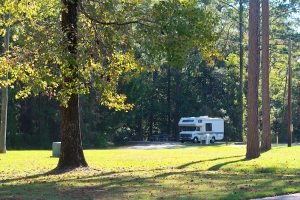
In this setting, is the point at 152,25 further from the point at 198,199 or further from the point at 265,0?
the point at 265,0

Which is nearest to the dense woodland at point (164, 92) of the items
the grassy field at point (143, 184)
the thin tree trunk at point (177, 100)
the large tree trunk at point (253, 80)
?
the thin tree trunk at point (177, 100)

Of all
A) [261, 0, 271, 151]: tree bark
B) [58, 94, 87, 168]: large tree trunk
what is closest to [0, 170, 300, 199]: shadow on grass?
[58, 94, 87, 168]: large tree trunk

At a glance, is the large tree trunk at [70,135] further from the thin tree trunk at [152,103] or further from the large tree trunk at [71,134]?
the thin tree trunk at [152,103]

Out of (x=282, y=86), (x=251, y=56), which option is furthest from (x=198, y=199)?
(x=282, y=86)

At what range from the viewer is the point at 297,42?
64.0 metres

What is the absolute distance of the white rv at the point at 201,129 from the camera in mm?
54906

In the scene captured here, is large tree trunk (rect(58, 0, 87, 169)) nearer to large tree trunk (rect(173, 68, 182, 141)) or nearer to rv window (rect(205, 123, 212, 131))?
rv window (rect(205, 123, 212, 131))

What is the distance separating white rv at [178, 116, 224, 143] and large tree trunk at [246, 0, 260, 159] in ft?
105

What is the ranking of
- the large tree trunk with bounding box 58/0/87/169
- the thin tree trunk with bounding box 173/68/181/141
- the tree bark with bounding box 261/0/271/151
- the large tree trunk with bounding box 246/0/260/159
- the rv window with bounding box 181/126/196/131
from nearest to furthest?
the large tree trunk with bounding box 58/0/87/169 → the large tree trunk with bounding box 246/0/260/159 → the tree bark with bounding box 261/0/271/151 → the rv window with bounding box 181/126/196/131 → the thin tree trunk with bounding box 173/68/181/141

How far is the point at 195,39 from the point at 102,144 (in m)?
40.6

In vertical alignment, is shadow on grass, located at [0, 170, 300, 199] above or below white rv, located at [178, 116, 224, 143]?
below

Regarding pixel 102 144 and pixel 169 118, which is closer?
pixel 102 144

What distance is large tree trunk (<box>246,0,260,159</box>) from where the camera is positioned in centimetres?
2173

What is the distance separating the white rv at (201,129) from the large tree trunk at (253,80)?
105 ft
